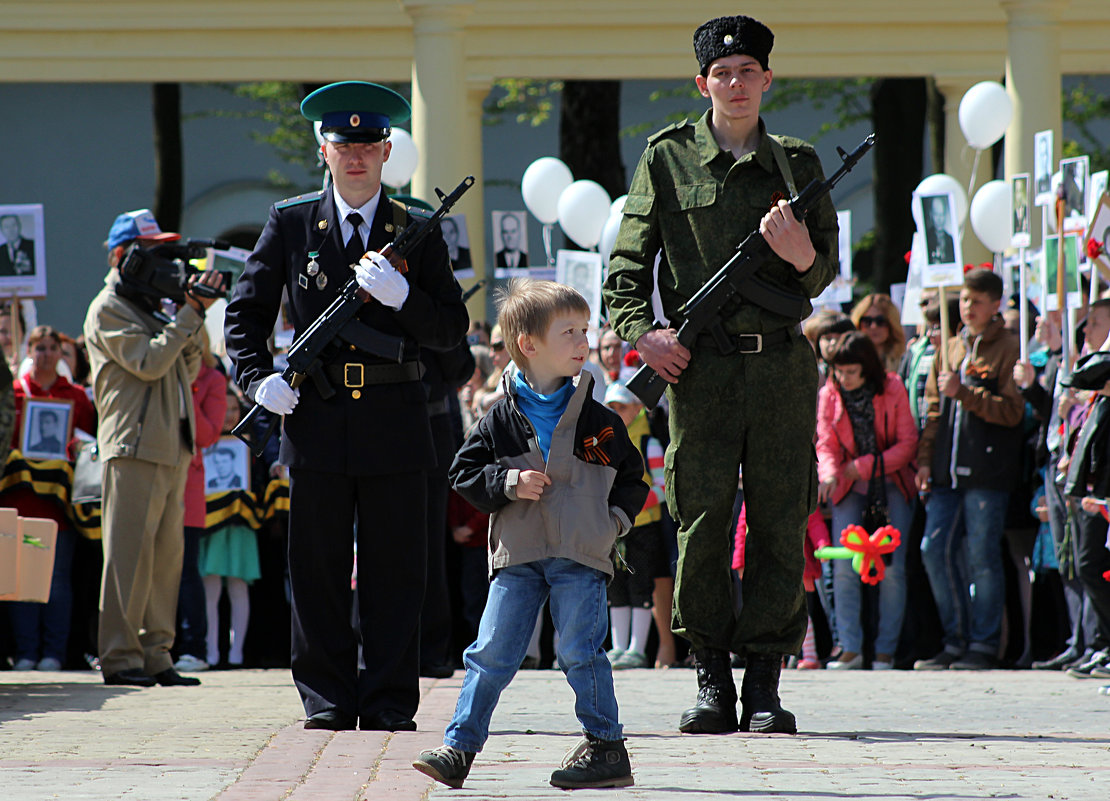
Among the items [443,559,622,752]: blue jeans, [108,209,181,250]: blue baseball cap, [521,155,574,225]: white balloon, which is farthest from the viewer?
[521,155,574,225]: white balloon

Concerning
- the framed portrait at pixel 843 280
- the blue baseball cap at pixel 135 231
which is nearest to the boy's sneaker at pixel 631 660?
the framed portrait at pixel 843 280

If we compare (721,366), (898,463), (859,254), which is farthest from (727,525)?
(859,254)

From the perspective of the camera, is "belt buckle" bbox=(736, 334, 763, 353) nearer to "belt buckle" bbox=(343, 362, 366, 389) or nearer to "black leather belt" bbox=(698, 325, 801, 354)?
"black leather belt" bbox=(698, 325, 801, 354)

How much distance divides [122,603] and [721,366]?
12.2 feet

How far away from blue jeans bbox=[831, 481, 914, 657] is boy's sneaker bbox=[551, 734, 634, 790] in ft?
17.2

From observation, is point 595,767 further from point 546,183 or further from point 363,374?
point 546,183

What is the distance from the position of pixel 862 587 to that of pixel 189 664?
3788 millimetres

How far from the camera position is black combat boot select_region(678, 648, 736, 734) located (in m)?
5.67

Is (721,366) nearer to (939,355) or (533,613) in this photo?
(533,613)

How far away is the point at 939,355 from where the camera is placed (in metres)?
10.1

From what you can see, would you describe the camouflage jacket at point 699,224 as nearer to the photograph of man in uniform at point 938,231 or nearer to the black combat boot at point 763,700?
the black combat boot at point 763,700

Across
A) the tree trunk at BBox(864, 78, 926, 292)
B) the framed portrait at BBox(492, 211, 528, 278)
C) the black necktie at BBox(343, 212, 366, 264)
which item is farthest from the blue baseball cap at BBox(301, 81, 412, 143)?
the tree trunk at BBox(864, 78, 926, 292)

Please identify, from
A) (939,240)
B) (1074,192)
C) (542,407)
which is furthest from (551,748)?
(939,240)

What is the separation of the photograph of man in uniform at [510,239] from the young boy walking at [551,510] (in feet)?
32.1
